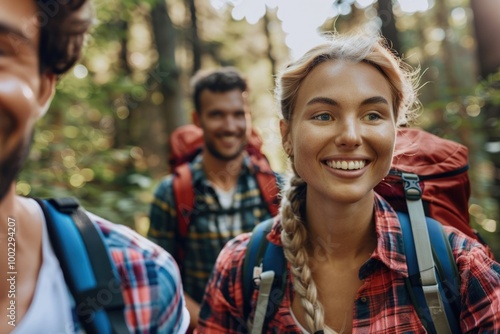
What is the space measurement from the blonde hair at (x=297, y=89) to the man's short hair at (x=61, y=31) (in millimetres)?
1117

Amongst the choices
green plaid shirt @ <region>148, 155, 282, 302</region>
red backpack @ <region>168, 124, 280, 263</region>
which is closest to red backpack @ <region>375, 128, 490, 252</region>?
red backpack @ <region>168, 124, 280, 263</region>

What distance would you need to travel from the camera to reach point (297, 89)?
2422 millimetres

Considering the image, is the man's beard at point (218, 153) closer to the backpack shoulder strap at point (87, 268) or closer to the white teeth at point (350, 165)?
the white teeth at point (350, 165)

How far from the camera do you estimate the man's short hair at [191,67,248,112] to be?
450 cm

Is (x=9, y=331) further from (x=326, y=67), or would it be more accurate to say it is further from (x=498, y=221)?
(x=498, y=221)

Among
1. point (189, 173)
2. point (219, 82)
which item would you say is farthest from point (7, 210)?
point (219, 82)

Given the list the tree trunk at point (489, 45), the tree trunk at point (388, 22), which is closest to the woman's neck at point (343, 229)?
the tree trunk at point (489, 45)

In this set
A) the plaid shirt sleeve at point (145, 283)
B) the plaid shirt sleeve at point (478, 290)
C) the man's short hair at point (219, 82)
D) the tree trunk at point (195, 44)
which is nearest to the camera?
the plaid shirt sleeve at point (145, 283)

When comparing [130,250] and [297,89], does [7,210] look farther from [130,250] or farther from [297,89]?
[297,89]

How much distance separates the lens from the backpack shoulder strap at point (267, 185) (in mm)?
3850

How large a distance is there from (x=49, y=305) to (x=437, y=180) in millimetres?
1948

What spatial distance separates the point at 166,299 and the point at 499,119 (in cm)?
348

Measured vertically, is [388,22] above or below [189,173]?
above

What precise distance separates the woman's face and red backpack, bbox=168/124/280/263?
123 cm
